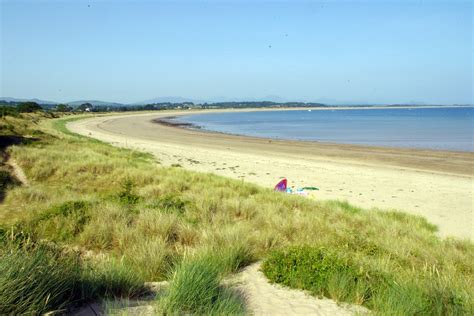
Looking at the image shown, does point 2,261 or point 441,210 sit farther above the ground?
point 2,261

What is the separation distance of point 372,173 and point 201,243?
13.9 meters

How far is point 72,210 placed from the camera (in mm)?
7129

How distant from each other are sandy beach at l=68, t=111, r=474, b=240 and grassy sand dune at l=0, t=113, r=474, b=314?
2.28m

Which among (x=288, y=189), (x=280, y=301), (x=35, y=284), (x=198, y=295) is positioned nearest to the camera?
(x=35, y=284)

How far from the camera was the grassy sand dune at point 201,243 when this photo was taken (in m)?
3.66

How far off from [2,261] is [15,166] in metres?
12.0

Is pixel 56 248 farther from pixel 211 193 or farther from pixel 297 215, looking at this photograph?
pixel 211 193

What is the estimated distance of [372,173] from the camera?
58.9 ft

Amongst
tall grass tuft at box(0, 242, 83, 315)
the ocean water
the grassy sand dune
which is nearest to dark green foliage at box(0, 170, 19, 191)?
the grassy sand dune

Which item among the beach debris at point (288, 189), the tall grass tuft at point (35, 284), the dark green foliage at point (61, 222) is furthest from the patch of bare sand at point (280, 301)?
the beach debris at point (288, 189)

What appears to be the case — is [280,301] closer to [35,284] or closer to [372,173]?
[35,284]

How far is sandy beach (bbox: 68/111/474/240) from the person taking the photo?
11.9 m

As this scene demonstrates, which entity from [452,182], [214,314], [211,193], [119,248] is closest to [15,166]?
[211,193]

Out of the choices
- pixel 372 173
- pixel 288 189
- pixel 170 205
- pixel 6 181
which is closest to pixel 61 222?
pixel 170 205
